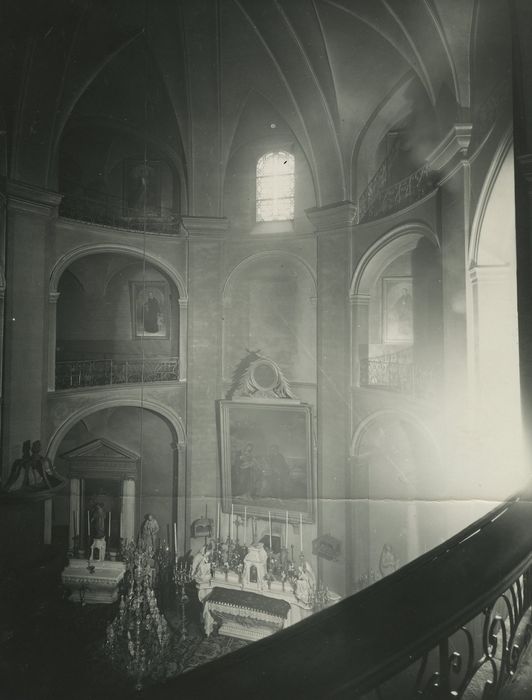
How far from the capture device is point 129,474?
29.9 ft

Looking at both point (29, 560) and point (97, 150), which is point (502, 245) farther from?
point (29, 560)

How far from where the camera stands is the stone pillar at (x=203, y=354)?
8.20 meters

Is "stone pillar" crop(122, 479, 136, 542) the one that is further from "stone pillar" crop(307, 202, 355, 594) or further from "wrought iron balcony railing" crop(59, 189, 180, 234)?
"wrought iron balcony railing" crop(59, 189, 180, 234)

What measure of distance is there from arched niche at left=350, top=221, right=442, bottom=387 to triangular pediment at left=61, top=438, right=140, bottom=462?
4.90 metres

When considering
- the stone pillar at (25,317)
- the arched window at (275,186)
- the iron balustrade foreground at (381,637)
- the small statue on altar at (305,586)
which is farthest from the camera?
the arched window at (275,186)

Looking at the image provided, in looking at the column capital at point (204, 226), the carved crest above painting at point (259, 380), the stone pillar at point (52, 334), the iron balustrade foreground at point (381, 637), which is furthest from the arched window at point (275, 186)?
the iron balustrade foreground at point (381, 637)

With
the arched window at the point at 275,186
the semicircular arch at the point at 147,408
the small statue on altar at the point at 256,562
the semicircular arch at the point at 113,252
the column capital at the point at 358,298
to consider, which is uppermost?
the arched window at the point at 275,186

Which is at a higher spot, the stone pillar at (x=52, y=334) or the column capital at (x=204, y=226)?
the column capital at (x=204, y=226)

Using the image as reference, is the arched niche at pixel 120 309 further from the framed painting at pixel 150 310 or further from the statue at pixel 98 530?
the statue at pixel 98 530

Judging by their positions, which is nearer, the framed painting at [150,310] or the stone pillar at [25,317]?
the stone pillar at [25,317]

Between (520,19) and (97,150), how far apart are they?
22.9 ft

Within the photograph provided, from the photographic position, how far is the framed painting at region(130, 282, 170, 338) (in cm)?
850

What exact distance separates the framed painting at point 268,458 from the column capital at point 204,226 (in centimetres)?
316

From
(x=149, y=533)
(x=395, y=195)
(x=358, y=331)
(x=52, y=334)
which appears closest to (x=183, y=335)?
(x=52, y=334)
